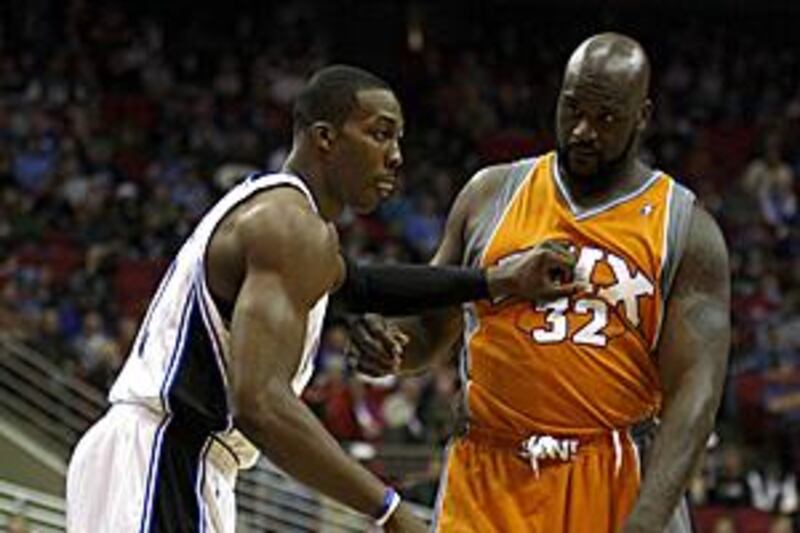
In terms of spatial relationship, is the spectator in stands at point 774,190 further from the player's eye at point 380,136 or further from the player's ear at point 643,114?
the player's eye at point 380,136

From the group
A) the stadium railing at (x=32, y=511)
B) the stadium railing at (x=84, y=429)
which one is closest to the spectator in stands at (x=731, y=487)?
the stadium railing at (x=84, y=429)

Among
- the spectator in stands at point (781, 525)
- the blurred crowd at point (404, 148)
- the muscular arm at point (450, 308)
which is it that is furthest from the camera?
the blurred crowd at point (404, 148)

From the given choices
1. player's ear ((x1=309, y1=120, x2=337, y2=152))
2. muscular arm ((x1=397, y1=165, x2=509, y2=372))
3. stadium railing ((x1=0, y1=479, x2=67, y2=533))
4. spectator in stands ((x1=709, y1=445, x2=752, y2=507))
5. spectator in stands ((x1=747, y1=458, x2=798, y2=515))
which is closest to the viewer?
player's ear ((x1=309, y1=120, x2=337, y2=152))

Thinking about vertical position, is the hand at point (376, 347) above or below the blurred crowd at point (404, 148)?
above

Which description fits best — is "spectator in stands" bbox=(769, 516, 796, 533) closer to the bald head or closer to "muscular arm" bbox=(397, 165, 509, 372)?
"muscular arm" bbox=(397, 165, 509, 372)

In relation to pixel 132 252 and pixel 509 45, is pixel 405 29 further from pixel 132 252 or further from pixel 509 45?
pixel 132 252

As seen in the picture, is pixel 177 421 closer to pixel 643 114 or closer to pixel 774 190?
pixel 643 114

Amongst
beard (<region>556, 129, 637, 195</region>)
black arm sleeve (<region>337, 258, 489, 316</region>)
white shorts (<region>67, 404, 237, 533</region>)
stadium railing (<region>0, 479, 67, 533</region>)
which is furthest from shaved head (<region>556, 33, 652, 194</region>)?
stadium railing (<region>0, 479, 67, 533</region>)

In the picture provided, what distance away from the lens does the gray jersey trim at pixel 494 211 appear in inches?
193

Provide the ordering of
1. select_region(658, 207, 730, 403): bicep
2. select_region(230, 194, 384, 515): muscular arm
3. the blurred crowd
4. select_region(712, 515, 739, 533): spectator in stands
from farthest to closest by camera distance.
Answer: the blurred crowd → select_region(712, 515, 739, 533): spectator in stands → select_region(658, 207, 730, 403): bicep → select_region(230, 194, 384, 515): muscular arm

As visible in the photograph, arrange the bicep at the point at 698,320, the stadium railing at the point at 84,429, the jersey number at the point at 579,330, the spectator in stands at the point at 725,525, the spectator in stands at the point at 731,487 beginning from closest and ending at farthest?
the bicep at the point at 698,320, the jersey number at the point at 579,330, the spectator in stands at the point at 725,525, the stadium railing at the point at 84,429, the spectator in stands at the point at 731,487

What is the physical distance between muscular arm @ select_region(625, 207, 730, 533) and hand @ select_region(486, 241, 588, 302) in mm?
261

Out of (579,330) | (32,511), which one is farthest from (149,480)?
(32,511)

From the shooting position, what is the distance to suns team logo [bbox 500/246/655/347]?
15.3ft
